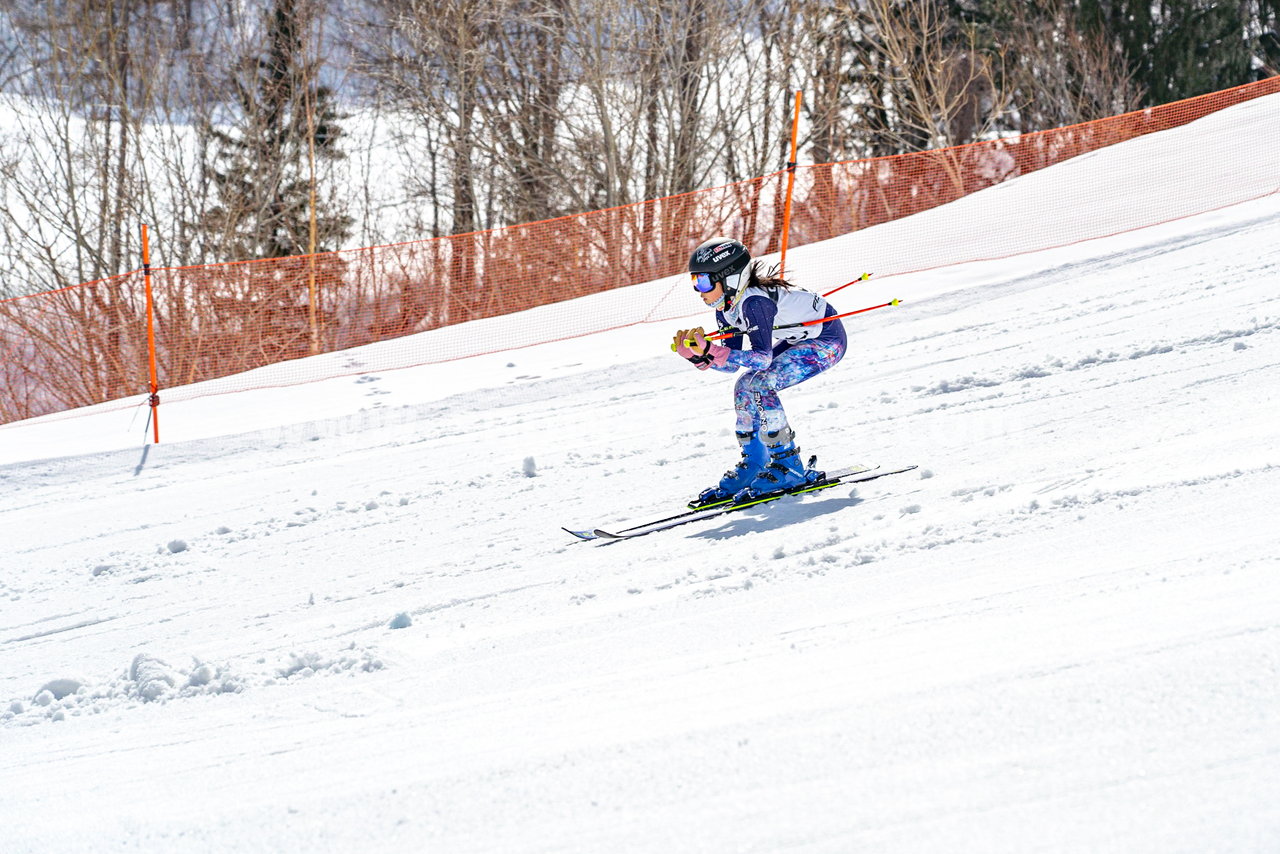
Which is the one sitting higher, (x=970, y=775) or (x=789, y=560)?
(x=789, y=560)

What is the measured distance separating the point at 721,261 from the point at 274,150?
859 inches

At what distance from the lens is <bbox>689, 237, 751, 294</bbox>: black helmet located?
566cm

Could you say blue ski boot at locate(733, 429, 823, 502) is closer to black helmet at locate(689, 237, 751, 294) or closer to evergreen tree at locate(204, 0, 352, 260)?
black helmet at locate(689, 237, 751, 294)

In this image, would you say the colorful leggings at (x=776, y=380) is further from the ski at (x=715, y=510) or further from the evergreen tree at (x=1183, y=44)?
the evergreen tree at (x=1183, y=44)

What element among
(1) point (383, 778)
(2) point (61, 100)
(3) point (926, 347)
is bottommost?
(1) point (383, 778)

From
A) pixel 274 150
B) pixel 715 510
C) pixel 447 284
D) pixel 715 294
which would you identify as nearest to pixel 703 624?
pixel 715 510

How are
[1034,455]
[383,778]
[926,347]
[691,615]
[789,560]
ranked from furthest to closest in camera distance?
[926,347]
[1034,455]
[789,560]
[691,615]
[383,778]

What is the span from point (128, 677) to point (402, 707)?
1405mm

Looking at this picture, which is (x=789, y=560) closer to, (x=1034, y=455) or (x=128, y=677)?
(x=1034, y=455)

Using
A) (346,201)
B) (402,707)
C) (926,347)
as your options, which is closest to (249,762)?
(402,707)

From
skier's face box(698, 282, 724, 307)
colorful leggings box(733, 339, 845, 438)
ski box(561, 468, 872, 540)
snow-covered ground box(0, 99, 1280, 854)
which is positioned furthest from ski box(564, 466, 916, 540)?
skier's face box(698, 282, 724, 307)

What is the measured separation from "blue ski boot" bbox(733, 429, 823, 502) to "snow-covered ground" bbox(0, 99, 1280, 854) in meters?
0.17

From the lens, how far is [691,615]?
178 inches

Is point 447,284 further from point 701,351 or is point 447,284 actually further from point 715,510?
point 701,351
